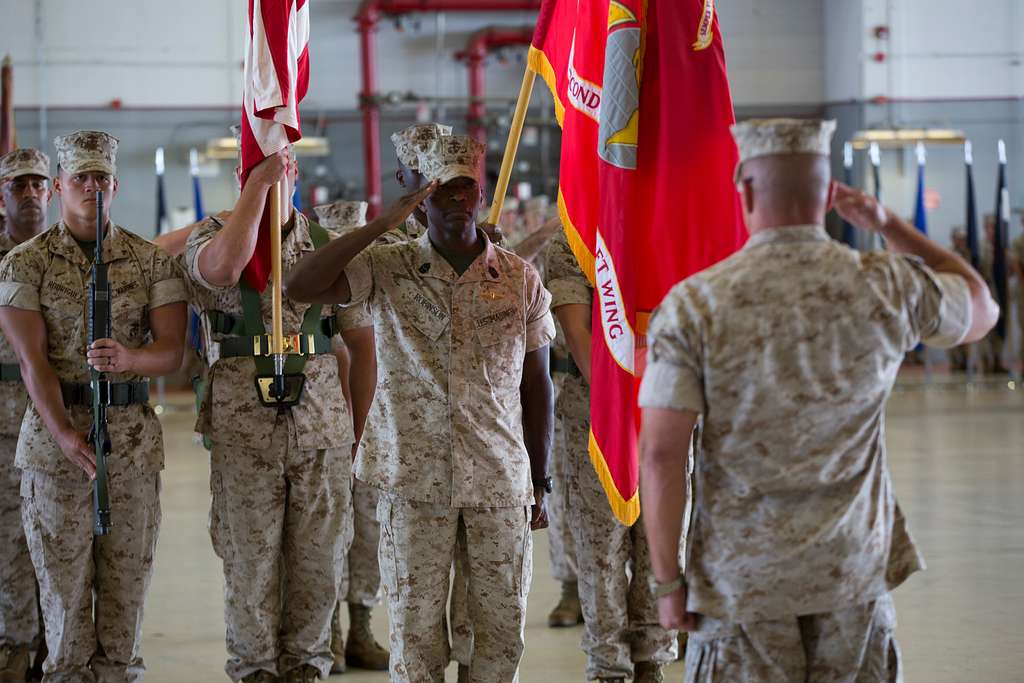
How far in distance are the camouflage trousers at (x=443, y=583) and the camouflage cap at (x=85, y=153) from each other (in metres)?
→ 1.35

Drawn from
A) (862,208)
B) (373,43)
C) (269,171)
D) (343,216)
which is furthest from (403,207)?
(373,43)

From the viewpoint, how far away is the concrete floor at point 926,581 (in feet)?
15.2

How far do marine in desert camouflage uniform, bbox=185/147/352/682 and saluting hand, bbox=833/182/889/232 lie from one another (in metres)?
1.82

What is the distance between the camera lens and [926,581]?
580 cm

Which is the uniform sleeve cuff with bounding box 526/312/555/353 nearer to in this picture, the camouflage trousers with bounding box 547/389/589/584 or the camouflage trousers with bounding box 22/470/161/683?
the camouflage trousers with bounding box 22/470/161/683

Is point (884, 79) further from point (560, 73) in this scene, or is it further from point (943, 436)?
point (560, 73)

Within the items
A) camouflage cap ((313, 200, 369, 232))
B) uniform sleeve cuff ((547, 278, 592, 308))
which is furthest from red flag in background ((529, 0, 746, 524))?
camouflage cap ((313, 200, 369, 232))

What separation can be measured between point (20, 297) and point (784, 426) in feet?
7.78

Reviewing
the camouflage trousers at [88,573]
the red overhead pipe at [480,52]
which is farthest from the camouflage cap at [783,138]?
the red overhead pipe at [480,52]

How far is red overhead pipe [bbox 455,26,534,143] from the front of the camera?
1581cm

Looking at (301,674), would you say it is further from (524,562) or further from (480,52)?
(480,52)

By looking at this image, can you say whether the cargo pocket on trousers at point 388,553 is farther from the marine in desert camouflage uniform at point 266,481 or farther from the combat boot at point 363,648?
the combat boot at point 363,648

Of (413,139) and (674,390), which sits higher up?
(413,139)

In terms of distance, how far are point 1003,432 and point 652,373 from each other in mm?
9087
